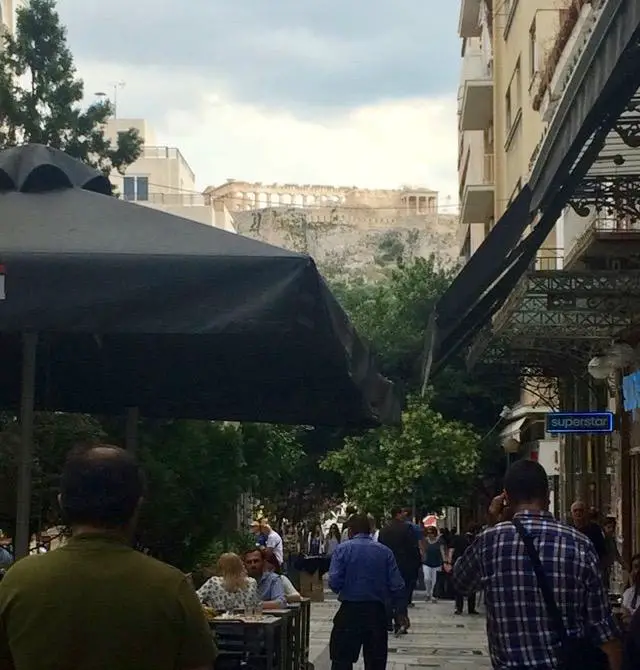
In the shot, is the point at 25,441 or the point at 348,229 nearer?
the point at 25,441

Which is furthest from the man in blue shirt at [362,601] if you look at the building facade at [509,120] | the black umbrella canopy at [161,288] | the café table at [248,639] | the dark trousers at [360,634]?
the building facade at [509,120]

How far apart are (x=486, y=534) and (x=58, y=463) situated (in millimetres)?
9516

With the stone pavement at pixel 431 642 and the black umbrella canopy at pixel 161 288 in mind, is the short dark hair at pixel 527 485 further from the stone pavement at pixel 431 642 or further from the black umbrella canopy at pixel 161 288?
the stone pavement at pixel 431 642

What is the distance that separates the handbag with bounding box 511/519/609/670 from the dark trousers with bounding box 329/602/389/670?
659 centimetres

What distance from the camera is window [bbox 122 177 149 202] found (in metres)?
82.4

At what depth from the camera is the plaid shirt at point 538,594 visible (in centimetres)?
575

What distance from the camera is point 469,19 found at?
160 ft

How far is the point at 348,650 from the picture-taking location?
40.1ft

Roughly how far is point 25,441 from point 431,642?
14.8 metres

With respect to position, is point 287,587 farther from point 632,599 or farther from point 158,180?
point 158,180

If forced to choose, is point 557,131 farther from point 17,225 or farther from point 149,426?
point 149,426

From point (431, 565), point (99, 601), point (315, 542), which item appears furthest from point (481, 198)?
→ point (99, 601)

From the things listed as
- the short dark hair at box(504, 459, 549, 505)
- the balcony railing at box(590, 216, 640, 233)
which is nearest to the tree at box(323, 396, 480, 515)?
the balcony railing at box(590, 216, 640, 233)

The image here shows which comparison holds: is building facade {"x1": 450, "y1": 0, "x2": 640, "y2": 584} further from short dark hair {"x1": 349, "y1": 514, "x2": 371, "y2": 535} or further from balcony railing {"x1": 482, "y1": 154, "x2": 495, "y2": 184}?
short dark hair {"x1": 349, "y1": 514, "x2": 371, "y2": 535}
